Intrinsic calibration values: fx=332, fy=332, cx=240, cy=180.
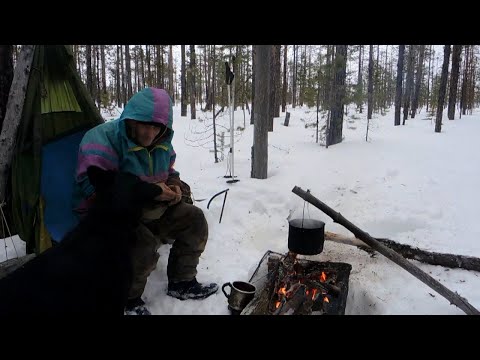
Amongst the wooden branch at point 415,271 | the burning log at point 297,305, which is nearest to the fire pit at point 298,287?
the burning log at point 297,305

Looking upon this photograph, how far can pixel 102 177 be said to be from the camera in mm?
2094

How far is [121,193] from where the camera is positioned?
1981mm

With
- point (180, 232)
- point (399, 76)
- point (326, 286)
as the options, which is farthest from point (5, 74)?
point (399, 76)

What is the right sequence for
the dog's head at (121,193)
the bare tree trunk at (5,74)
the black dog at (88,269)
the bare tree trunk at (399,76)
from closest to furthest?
1. the black dog at (88,269)
2. the dog's head at (121,193)
3. the bare tree trunk at (5,74)
4. the bare tree trunk at (399,76)

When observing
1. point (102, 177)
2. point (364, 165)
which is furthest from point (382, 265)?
point (364, 165)

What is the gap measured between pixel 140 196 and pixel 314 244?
178 cm

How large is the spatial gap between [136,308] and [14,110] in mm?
2072

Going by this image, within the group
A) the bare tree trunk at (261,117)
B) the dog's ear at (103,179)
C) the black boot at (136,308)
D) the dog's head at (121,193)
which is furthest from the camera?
the bare tree trunk at (261,117)

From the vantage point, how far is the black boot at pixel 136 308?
280 cm

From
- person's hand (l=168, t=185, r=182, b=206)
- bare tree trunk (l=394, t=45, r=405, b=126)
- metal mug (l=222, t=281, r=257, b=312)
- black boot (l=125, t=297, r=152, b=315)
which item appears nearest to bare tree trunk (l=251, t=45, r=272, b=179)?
person's hand (l=168, t=185, r=182, b=206)

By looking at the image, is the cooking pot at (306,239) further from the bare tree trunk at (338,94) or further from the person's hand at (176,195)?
the bare tree trunk at (338,94)

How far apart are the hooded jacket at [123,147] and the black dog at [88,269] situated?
0.70m

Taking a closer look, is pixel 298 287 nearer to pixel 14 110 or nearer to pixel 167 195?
pixel 167 195
